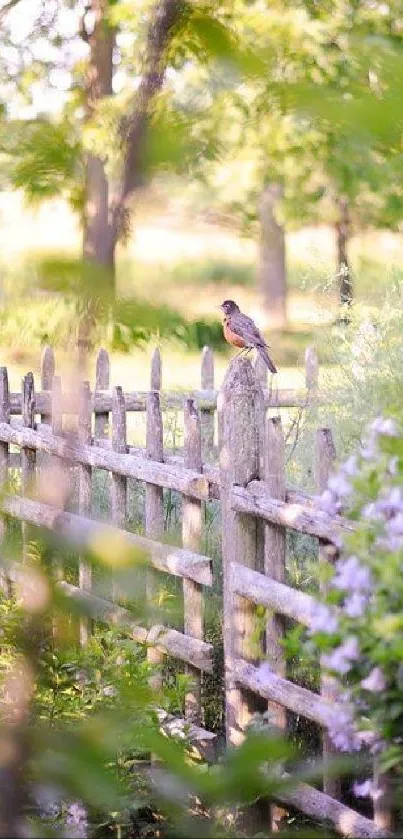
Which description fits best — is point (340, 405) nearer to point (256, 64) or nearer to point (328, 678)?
point (328, 678)

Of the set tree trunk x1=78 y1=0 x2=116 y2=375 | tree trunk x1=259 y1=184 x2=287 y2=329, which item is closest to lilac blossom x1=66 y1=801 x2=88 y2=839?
tree trunk x1=259 y1=184 x2=287 y2=329

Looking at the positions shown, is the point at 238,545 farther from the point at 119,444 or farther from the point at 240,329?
the point at 240,329

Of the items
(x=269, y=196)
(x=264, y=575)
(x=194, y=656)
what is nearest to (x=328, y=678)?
(x=264, y=575)

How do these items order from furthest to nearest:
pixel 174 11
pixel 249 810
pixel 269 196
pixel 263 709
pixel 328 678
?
pixel 263 709 < pixel 249 810 < pixel 328 678 < pixel 269 196 < pixel 174 11

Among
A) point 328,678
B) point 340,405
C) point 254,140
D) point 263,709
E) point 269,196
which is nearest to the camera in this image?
point 254,140

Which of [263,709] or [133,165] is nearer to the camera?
[133,165]

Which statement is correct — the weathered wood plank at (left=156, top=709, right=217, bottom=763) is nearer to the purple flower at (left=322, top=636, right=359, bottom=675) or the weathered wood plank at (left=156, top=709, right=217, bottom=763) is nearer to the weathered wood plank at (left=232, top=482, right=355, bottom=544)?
the weathered wood plank at (left=232, top=482, right=355, bottom=544)

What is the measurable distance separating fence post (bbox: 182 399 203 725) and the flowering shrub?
1961mm

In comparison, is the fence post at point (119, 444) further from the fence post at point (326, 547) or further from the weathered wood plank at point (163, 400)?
the weathered wood plank at point (163, 400)

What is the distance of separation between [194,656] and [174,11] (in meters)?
3.93

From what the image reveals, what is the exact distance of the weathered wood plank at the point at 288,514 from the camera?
10.9ft

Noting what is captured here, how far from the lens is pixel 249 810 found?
12.6 feet

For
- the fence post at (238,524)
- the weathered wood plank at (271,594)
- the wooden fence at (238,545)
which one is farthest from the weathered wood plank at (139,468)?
the weathered wood plank at (271,594)

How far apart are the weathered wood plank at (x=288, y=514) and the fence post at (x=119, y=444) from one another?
0.92 metres
